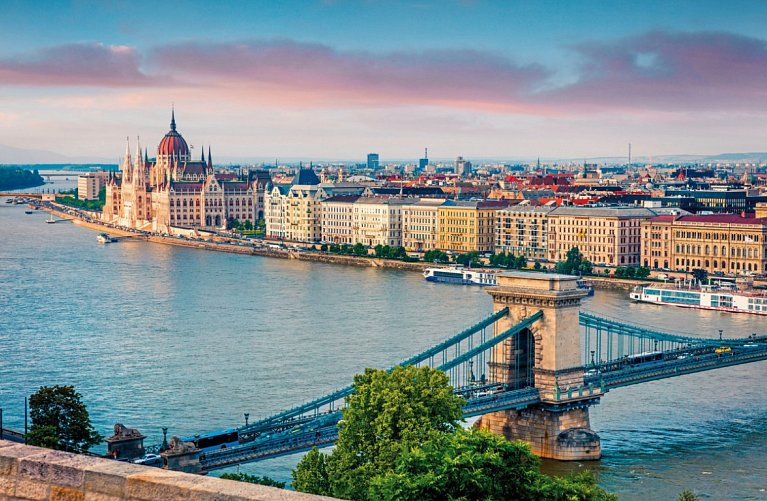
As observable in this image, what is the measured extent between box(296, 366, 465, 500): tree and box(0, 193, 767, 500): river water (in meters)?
2.30

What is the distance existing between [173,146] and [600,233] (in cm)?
3904

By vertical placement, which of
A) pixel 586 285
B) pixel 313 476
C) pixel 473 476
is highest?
pixel 473 476

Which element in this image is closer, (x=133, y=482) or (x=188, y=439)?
(x=133, y=482)

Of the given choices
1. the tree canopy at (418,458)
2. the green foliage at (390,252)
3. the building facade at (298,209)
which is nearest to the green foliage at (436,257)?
the green foliage at (390,252)

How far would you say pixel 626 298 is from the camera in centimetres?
3481

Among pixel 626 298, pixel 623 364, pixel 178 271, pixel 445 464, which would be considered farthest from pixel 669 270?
pixel 445 464

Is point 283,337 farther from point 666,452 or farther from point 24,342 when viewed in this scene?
point 666,452

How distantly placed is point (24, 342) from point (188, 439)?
32.2 feet

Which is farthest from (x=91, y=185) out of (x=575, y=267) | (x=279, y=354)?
(x=279, y=354)

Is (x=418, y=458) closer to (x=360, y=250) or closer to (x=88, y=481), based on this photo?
(x=88, y=481)

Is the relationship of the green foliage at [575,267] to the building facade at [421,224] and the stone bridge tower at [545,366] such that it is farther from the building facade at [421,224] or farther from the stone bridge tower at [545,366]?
the stone bridge tower at [545,366]

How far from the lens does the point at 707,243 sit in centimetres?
3991

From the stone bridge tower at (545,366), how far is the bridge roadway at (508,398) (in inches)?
2.6

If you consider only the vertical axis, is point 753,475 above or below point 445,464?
below
